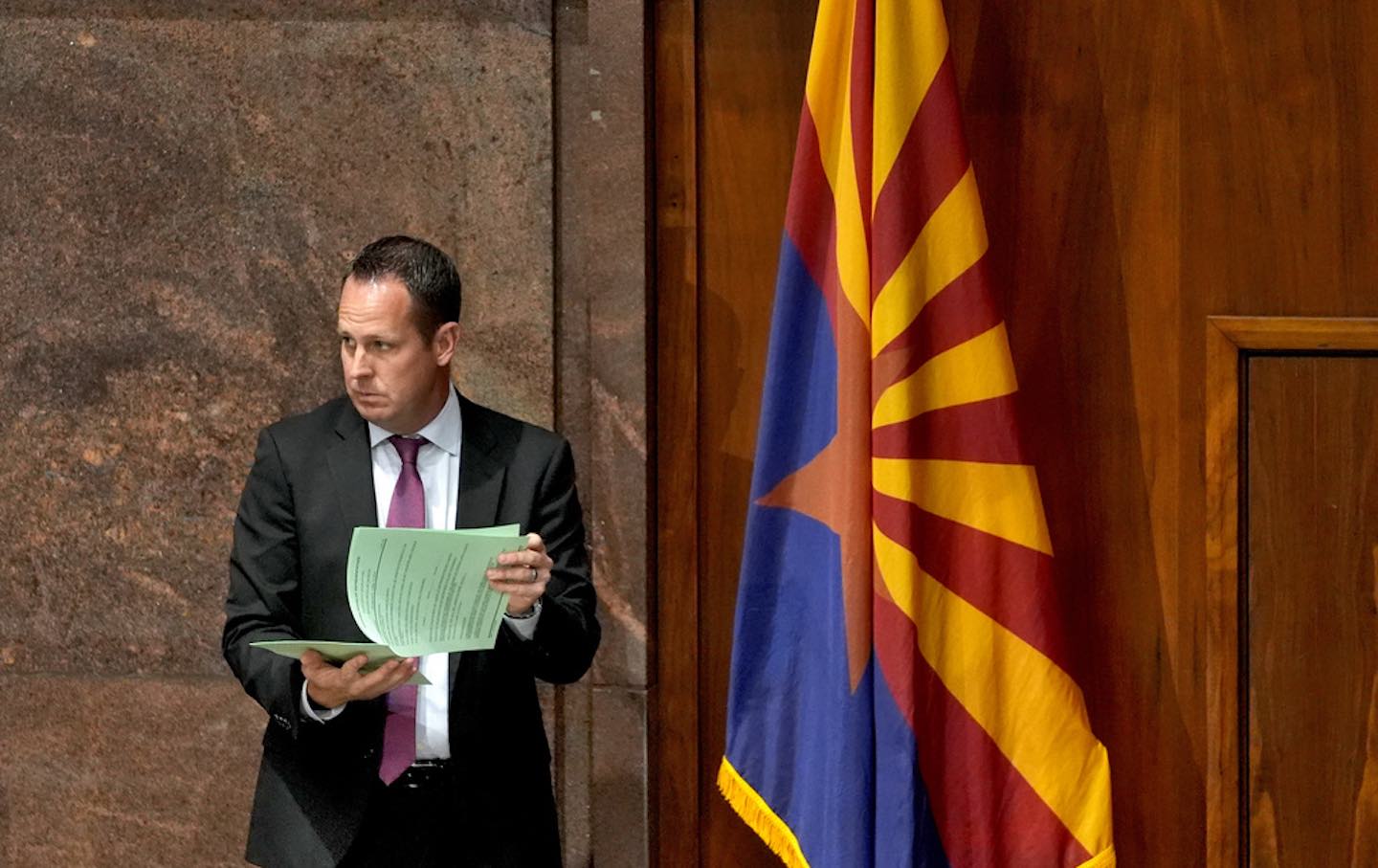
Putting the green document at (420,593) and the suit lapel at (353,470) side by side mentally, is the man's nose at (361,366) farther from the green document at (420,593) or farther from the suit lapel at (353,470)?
the green document at (420,593)

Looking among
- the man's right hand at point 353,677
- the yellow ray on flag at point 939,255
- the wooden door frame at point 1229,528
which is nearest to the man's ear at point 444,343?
the man's right hand at point 353,677

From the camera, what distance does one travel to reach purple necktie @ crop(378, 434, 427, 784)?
2658mm

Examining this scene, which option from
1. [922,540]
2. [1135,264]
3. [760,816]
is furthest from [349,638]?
[1135,264]

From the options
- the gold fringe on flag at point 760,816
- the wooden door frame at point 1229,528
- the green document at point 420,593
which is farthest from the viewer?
the wooden door frame at point 1229,528

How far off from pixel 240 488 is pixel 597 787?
1.00 metres

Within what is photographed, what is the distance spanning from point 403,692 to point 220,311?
112 centimetres

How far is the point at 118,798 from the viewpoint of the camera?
3420 millimetres

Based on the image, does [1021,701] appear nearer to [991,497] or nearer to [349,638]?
[991,497]

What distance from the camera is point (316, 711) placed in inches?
102

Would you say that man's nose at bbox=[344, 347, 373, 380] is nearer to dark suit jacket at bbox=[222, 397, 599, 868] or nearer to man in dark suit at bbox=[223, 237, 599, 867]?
man in dark suit at bbox=[223, 237, 599, 867]

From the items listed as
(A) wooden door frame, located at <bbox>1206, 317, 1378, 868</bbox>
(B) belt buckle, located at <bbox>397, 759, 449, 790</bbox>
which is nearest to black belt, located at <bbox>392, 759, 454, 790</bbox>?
(B) belt buckle, located at <bbox>397, 759, 449, 790</bbox>

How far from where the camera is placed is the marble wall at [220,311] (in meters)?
3.37

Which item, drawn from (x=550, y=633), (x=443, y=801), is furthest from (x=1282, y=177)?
(x=443, y=801)

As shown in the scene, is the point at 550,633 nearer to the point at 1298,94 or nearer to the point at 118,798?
the point at 118,798
